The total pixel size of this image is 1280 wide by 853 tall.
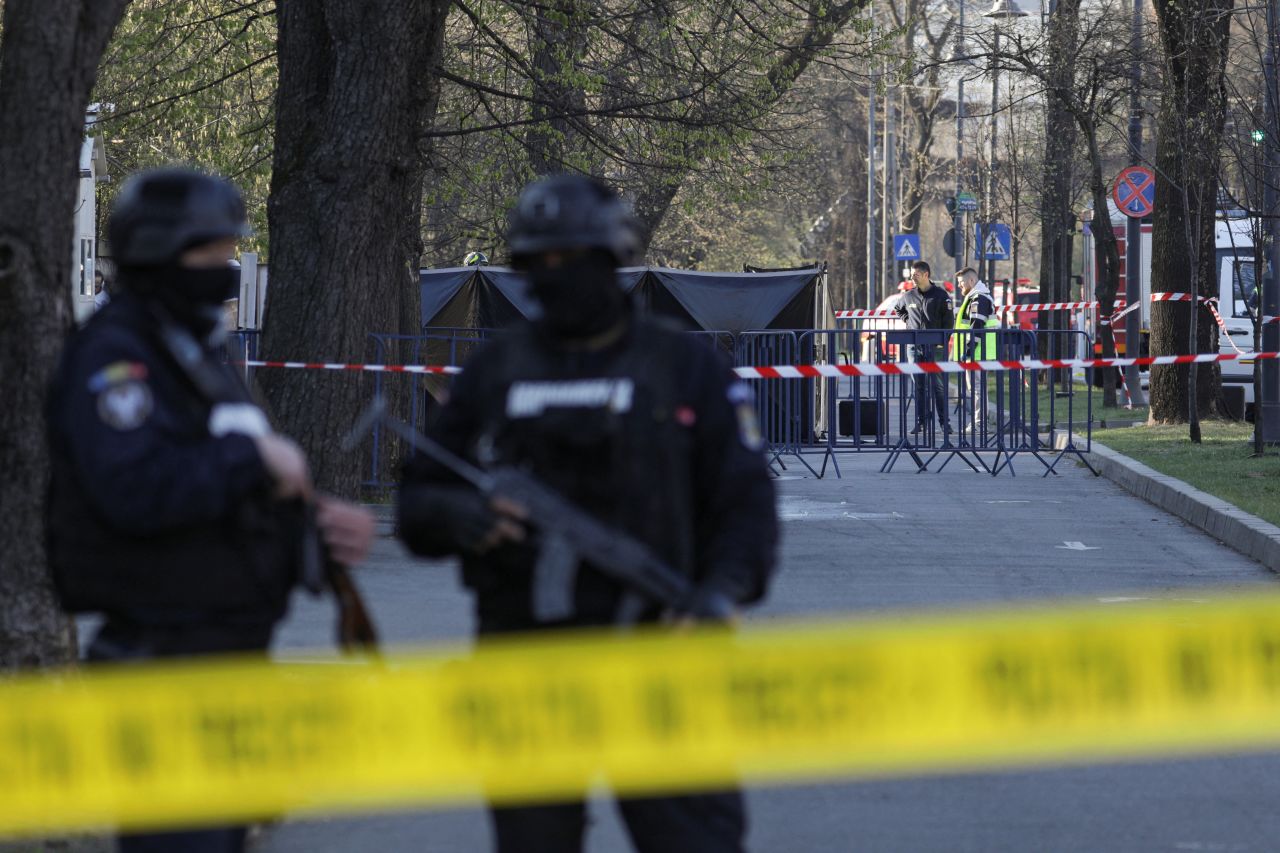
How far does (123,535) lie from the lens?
353 centimetres

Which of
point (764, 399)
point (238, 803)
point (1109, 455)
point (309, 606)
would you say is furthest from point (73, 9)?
point (1109, 455)

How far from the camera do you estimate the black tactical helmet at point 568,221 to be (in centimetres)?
368

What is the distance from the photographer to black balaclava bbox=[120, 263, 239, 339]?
3650 mm

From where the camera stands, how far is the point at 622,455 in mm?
3715

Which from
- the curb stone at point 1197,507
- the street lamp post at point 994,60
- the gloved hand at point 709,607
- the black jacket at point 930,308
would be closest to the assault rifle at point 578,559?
the gloved hand at point 709,607

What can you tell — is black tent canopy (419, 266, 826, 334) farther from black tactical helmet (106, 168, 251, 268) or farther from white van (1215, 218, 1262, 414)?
black tactical helmet (106, 168, 251, 268)

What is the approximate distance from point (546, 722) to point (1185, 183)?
724 inches

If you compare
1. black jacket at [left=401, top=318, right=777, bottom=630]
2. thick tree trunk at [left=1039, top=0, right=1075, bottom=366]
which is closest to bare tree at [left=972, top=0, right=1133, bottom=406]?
thick tree trunk at [left=1039, top=0, right=1075, bottom=366]

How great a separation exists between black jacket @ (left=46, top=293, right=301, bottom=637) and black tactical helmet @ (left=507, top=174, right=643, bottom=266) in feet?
1.85

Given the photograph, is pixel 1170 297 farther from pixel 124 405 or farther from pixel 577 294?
pixel 124 405

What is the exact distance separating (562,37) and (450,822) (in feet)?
49.3

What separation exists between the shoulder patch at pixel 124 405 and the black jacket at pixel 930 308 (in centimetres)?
2024

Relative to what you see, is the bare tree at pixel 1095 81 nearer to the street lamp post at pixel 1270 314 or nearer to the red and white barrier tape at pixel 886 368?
the street lamp post at pixel 1270 314

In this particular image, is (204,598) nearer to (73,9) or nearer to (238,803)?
(238,803)
